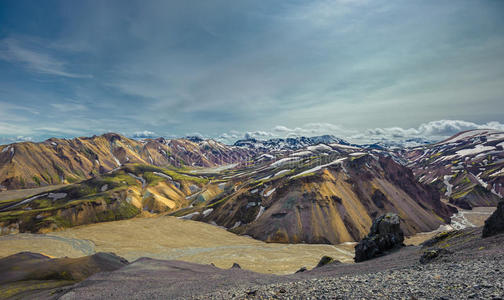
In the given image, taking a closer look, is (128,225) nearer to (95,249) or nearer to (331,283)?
(95,249)

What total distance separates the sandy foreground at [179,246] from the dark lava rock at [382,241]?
23.4m

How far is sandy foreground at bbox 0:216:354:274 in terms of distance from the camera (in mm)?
70688

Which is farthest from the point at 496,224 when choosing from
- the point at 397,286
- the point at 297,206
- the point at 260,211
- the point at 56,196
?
the point at 56,196

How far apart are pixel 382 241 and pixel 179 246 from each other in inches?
3014

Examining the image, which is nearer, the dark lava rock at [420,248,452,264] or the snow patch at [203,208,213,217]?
the dark lava rock at [420,248,452,264]

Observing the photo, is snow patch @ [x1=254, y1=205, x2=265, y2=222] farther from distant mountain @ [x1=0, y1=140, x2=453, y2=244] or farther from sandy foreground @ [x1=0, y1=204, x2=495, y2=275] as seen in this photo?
sandy foreground @ [x1=0, y1=204, x2=495, y2=275]

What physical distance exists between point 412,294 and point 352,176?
135 metres

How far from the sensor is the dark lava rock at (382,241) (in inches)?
1715

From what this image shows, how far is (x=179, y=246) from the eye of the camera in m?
88.8

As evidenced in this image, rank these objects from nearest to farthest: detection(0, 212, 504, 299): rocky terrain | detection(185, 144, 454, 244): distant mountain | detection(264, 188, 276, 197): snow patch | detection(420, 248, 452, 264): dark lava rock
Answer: detection(0, 212, 504, 299): rocky terrain < detection(420, 248, 452, 264): dark lava rock < detection(185, 144, 454, 244): distant mountain < detection(264, 188, 276, 197): snow patch

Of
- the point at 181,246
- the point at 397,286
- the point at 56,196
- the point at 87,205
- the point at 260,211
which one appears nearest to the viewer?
the point at 397,286

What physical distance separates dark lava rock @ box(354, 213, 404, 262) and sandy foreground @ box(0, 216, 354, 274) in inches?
921

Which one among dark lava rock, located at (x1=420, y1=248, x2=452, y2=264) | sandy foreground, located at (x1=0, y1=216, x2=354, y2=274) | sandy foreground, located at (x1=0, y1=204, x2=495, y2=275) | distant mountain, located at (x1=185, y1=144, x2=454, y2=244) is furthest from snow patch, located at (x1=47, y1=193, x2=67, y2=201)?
dark lava rock, located at (x1=420, y1=248, x2=452, y2=264)

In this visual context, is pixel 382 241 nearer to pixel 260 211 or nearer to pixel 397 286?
pixel 397 286
